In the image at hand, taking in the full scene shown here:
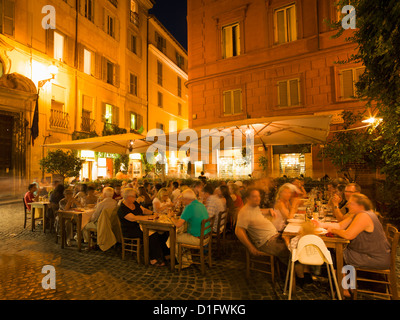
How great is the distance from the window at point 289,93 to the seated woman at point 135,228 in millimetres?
10756

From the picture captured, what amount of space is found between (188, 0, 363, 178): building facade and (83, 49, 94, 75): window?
8035 millimetres

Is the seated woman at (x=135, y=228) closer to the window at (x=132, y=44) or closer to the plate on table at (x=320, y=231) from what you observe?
the plate on table at (x=320, y=231)

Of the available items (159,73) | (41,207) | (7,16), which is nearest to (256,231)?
(41,207)

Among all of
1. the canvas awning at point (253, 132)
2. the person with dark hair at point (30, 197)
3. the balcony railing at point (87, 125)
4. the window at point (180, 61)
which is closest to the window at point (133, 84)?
the balcony railing at point (87, 125)

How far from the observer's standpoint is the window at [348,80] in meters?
11.5

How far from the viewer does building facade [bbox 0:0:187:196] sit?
43.9 ft

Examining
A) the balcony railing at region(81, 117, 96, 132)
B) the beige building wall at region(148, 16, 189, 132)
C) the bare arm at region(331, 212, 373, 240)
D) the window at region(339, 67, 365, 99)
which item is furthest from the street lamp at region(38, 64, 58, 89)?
the bare arm at region(331, 212, 373, 240)

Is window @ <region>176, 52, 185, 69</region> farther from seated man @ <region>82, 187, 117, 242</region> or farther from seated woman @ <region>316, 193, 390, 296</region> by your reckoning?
seated woman @ <region>316, 193, 390, 296</region>

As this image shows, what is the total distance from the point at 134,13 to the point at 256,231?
2475 cm

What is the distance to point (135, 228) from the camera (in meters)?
4.76

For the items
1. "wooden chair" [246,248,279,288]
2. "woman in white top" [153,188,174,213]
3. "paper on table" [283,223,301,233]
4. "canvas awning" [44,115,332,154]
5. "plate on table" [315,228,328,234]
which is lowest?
"wooden chair" [246,248,279,288]

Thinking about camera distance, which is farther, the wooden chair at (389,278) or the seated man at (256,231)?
the seated man at (256,231)
